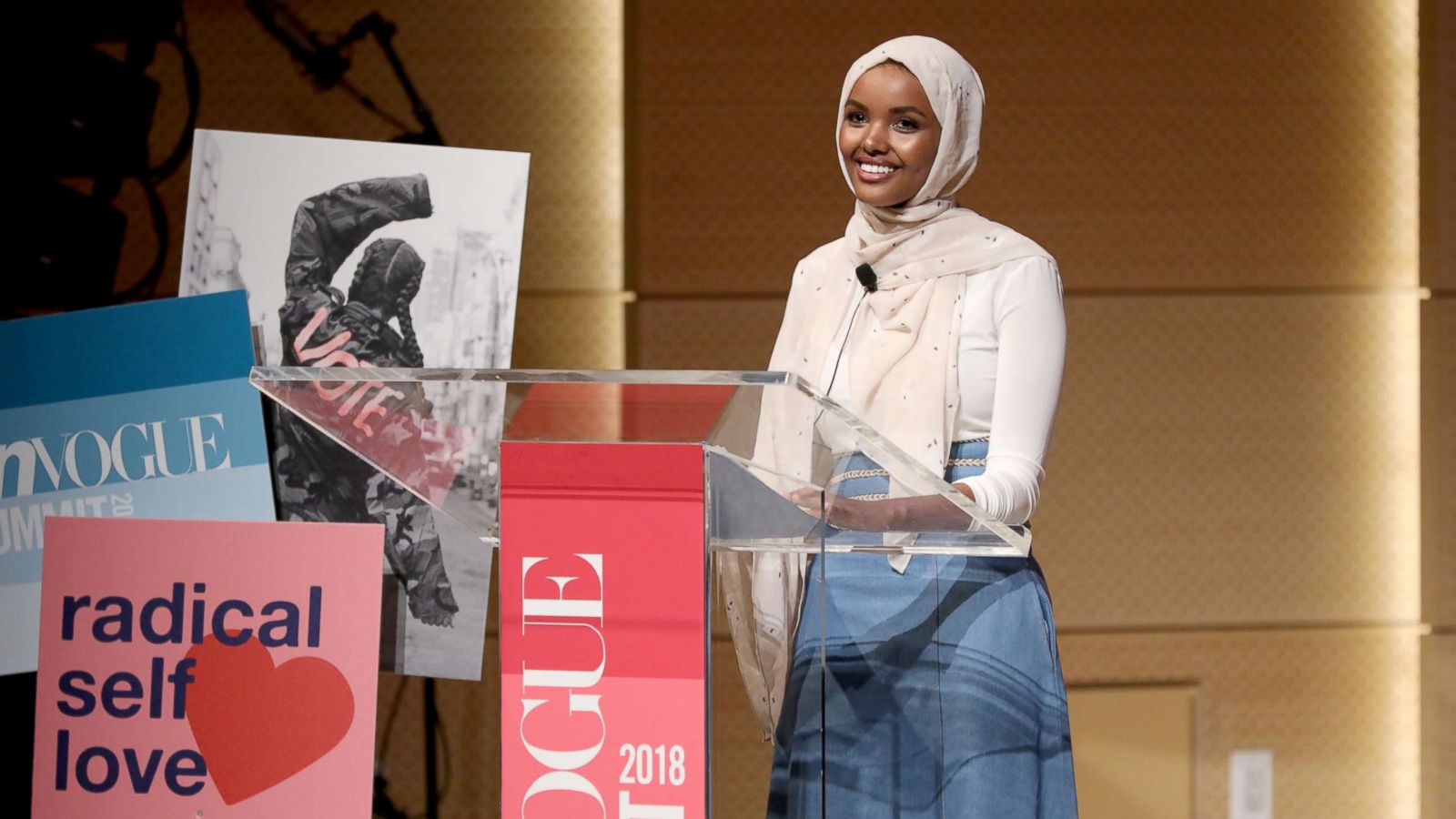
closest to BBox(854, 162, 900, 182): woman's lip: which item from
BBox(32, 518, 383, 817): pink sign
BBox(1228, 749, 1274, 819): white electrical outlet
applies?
BBox(32, 518, 383, 817): pink sign

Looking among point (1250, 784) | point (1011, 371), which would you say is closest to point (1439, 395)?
point (1250, 784)

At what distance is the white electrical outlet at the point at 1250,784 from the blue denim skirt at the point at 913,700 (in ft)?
4.83

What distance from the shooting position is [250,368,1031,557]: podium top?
82 centimetres

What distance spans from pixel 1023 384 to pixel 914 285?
0.55ft

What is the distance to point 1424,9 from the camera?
2.34m

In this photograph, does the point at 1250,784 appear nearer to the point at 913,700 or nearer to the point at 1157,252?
the point at 1157,252

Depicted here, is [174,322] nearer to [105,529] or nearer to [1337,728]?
[105,529]

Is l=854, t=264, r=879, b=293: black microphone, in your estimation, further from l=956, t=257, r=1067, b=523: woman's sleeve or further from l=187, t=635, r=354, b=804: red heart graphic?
l=187, t=635, r=354, b=804: red heart graphic

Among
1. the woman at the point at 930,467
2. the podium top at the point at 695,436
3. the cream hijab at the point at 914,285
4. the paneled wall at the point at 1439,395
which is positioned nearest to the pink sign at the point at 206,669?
the podium top at the point at 695,436

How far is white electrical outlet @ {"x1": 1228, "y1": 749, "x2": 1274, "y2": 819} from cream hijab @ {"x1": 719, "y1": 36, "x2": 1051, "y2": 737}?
4.82ft

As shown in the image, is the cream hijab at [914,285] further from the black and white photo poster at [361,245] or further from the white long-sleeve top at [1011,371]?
the black and white photo poster at [361,245]

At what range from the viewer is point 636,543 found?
884 millimetres

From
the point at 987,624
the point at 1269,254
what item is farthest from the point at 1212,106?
the point at 987,624

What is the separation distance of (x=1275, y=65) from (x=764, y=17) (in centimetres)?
93
